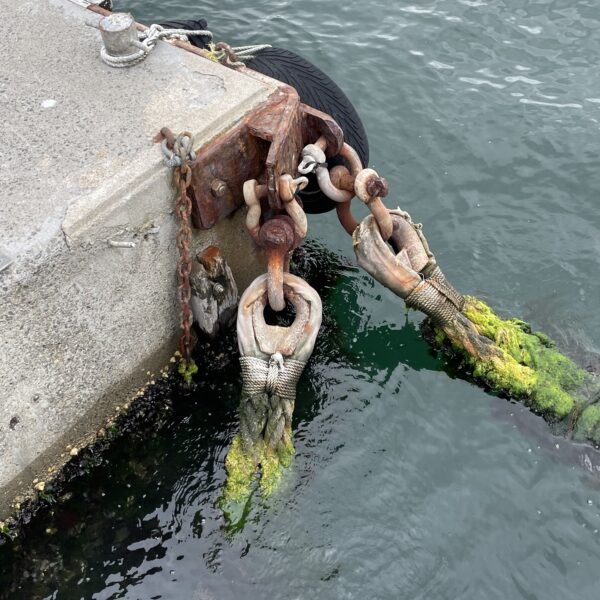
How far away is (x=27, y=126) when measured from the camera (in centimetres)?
416

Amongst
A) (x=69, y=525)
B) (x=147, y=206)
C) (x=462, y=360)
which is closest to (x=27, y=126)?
(x=147, y=206)

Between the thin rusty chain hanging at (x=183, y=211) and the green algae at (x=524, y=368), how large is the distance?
6.05 ft

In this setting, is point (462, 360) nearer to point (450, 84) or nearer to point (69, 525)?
point (69, 525)

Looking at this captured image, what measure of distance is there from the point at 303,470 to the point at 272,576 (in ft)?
2.31

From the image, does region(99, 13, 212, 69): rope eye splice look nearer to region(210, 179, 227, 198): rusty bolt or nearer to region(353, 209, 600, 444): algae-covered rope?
region(210, 179, 227, 198): rusty bolt

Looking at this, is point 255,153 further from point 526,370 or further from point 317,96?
point 526,370

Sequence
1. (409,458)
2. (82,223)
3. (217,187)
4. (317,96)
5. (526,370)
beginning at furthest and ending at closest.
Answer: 1. (317,96)
2. (526,370)
3. (409,458)
4. (217,187)
5. (82,223)

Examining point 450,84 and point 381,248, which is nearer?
point 381,248

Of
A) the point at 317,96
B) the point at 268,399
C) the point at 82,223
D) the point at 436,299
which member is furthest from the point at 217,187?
the point at 436,299

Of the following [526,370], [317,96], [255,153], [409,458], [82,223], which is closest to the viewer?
[82,223]

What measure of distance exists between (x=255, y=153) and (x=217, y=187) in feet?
1.17

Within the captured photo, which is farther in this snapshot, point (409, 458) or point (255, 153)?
point (409, 458)

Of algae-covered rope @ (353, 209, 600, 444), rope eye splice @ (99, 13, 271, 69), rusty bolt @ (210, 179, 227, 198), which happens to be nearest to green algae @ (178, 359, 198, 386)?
rusty bolt @ (210, 179, 227, 198)

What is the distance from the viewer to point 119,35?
4.44 m
